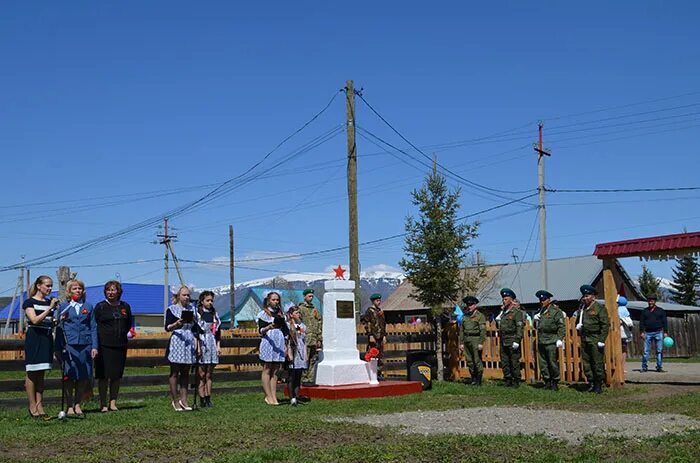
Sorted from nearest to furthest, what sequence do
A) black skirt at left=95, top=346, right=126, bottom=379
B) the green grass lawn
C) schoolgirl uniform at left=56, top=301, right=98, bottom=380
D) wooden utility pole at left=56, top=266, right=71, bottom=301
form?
the green grass lawn < schoolgirl uniform at left=56, top=301, right=98, bottom=380 < black skirt at left=95, top=346, right=126, bottom=379 < wooden utility pole at left=56, top=266, right=71, bottom=301

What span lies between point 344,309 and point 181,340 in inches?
159

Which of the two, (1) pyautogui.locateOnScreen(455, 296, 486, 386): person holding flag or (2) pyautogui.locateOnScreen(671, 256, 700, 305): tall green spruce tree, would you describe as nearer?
(1) pyautogui.locateOnScreen(455, 296, 486, 386): person holding flag

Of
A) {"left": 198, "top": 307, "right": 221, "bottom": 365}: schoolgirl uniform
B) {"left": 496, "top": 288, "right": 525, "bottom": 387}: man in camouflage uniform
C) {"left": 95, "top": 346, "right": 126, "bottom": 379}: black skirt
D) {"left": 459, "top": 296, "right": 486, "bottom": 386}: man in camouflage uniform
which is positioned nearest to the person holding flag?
{"left": 459, "top": 296, "right": 486, "bottom": 386}: man in camouflage uniform

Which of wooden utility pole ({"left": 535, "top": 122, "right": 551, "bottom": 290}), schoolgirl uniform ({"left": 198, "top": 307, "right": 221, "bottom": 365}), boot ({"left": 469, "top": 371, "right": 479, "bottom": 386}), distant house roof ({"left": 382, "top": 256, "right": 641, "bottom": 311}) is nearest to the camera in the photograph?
schoolgirl uniform ({"left": 198, "top": 307, "right": 221, "bottom": 365})

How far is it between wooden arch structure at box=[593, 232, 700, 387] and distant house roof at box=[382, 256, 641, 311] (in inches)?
1044

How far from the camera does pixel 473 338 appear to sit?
17219mm

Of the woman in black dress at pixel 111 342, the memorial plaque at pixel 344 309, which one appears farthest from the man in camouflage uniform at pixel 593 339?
the woman in black dress at pixel 111 342

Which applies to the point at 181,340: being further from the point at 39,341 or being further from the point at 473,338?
the point at 473,338

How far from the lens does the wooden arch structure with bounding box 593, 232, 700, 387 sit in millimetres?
15067

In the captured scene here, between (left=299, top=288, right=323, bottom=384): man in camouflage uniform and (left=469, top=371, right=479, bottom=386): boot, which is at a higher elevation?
(left=299, top=288, right=323, bottom=384): man in camouflage uniform

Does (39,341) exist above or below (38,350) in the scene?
above

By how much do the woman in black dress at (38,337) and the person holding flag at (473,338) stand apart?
912cm

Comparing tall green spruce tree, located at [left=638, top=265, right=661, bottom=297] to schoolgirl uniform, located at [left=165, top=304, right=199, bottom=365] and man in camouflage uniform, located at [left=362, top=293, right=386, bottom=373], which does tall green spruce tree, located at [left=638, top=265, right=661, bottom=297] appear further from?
schoolgirl uniform, located at [left=165, top=304, right=199, bottom=365]

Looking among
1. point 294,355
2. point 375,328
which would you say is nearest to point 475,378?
point 375,328
